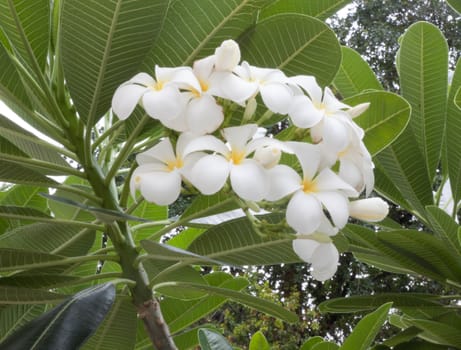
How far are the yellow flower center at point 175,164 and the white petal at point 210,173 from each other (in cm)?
3

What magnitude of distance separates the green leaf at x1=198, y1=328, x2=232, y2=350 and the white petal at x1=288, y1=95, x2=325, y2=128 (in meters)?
0.34

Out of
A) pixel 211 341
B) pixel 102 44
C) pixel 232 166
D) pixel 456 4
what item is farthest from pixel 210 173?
pixel 456 4

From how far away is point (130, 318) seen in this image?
3.00ft

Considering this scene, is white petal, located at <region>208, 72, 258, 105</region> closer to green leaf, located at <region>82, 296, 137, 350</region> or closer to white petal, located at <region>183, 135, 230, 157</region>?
Result: white petal, located at <region>183, 135, 230, 157</region>

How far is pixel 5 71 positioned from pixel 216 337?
0.38 meters

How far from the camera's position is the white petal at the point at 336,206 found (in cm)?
59

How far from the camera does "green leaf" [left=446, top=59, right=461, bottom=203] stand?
42.3 inches

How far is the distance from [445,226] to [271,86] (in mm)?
463

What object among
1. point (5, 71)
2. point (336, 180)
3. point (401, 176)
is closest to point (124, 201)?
point (5, 71)

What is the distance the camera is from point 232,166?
0.59 metres

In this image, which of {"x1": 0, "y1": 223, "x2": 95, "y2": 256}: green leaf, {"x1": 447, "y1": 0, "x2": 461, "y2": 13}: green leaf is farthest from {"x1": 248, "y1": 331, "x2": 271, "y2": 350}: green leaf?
{"x1": 447, "y1": 0, "x2": 461, "y2": 13}: green leaf

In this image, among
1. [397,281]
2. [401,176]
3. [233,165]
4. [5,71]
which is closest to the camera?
[233,165]

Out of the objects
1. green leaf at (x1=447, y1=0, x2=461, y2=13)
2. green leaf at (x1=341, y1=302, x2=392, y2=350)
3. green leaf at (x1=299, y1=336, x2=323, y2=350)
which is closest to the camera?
green leaf at (x1=341, y1=302, x2=392, y2=350)

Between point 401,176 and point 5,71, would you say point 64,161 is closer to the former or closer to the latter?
point 5,71
